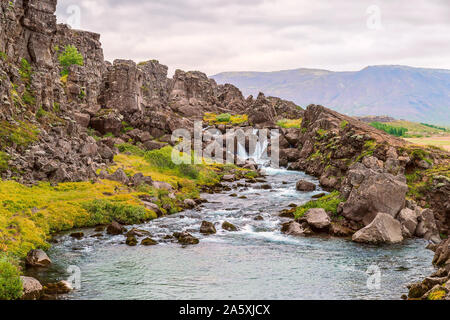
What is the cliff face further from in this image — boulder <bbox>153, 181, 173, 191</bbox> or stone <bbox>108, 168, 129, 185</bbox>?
boulder <bbox>153, 181, 173, 191</bbox>

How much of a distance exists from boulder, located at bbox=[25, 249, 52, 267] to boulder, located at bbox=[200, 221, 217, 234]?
15.3 meters

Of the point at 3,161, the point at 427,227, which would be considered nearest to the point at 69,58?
the point at 3,161

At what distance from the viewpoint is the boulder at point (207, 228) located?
41875 millimetres

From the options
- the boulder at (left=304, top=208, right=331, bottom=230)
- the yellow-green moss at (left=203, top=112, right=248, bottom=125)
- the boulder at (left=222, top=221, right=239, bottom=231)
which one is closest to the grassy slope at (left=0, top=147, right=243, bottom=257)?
the boulder at (left=222, top=221, right=239, bottom=231)

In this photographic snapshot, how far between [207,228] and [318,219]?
1128 centimetres

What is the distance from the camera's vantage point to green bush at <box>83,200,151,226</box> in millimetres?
43531

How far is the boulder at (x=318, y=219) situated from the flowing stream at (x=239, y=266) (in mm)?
1873

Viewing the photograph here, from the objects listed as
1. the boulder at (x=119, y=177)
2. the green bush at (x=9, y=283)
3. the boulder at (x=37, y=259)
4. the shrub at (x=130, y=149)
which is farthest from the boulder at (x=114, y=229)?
the shrub at (x=130, y=149)

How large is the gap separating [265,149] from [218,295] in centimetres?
7913

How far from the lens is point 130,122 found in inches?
3686

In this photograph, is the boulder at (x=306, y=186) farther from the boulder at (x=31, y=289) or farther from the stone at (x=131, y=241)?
the boulder at (x=31, y=289)

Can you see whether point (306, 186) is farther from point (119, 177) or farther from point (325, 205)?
point (119, 177)
